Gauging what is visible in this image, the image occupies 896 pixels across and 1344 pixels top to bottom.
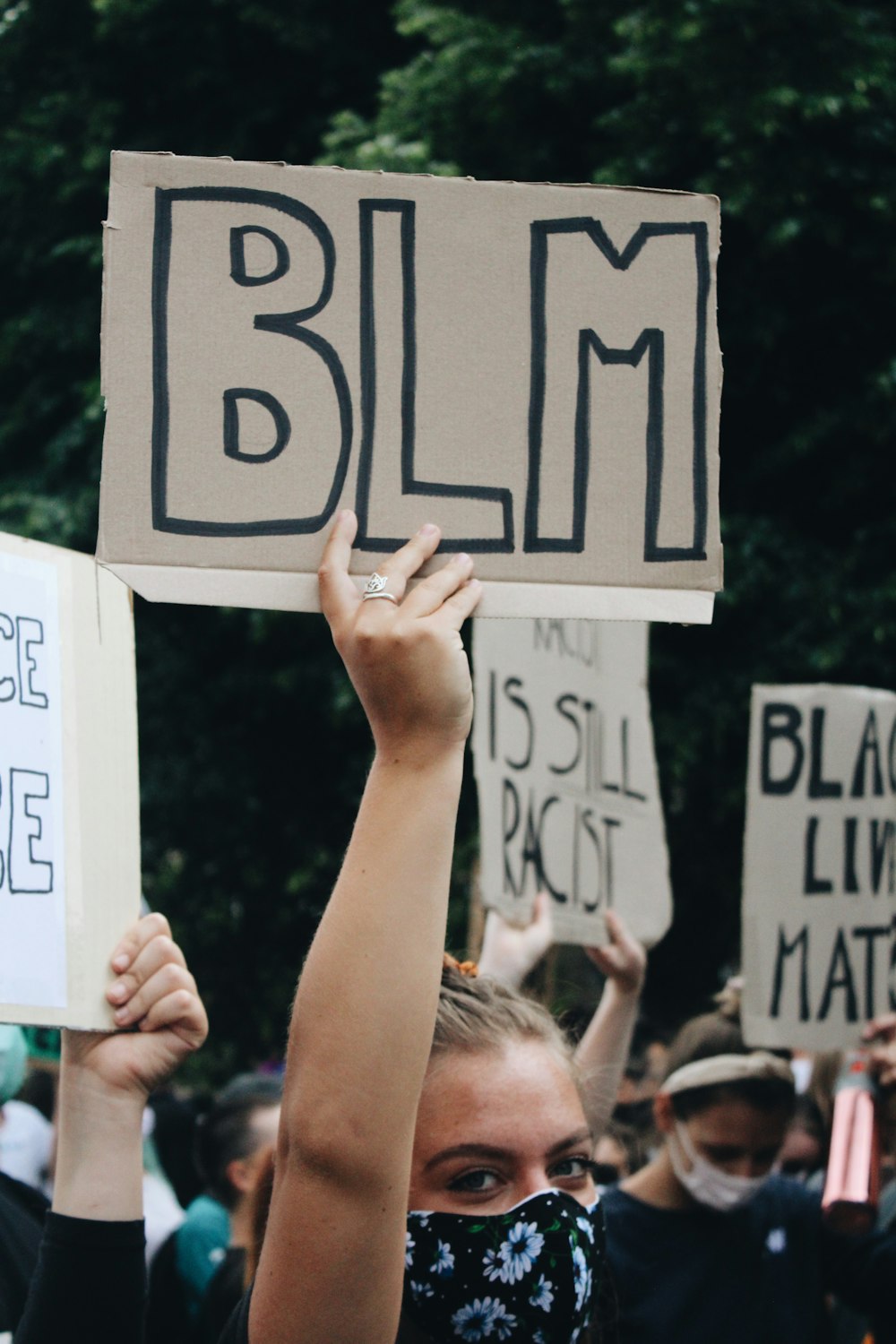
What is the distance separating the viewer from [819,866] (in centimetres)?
395

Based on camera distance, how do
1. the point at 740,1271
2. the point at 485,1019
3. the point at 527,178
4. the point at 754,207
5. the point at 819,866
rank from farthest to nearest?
the point at 527,178, the point at 754,207, the point at 819,866, the point at 740,1271, the point at 485,1019

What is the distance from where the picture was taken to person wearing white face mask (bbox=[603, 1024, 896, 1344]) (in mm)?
3123

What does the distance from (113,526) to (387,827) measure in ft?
1.53

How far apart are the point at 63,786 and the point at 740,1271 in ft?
6.65

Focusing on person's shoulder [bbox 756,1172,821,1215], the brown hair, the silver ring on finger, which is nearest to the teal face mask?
the brown hair

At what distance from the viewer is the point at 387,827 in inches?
55.3

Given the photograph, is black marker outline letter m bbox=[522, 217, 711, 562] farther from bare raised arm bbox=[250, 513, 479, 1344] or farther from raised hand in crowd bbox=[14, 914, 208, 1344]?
raised hand in crowd bbox=[14, 914, 208, 1344]

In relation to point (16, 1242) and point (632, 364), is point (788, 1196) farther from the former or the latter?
point (632, 364)

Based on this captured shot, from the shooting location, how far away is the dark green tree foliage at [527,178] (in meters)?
7.79

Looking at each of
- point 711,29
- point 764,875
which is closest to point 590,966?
point 711,29

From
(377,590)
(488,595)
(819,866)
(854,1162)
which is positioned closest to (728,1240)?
(854,1162)

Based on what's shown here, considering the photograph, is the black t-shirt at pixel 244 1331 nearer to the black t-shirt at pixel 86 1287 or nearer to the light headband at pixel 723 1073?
the black t-shirt at pixel 86 1287

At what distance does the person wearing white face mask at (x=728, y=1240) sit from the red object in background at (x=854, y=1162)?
0.05 metres

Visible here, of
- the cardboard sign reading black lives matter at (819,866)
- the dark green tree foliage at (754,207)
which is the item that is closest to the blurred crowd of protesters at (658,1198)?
the cardboard sign reading black lives matter at (819,866)
